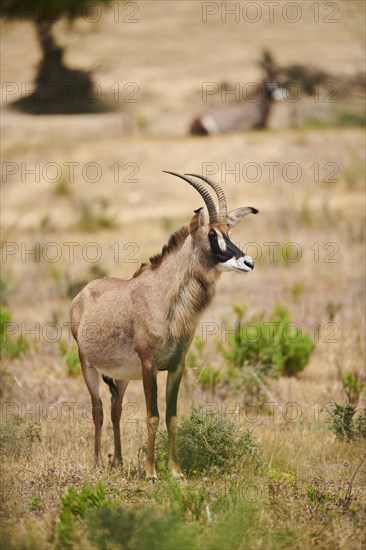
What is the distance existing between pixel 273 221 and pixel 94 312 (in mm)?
11098

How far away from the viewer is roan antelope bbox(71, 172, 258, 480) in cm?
671

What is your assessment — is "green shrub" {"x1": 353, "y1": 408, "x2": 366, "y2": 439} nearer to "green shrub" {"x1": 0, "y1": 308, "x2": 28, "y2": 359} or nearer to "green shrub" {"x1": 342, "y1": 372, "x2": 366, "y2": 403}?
"green shrub" {"x1": 342, "y1": 372, "x2": 366, "y2": 403}

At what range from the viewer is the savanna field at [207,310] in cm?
610

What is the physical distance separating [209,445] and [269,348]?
10.8ft

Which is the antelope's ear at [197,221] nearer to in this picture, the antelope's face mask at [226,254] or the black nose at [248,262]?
the antelope's face mask at [226,254]

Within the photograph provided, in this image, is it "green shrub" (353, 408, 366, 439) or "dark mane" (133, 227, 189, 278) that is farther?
"green shrub" (353, 408, 366, 439)

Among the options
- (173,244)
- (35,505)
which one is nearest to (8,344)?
(173,244)

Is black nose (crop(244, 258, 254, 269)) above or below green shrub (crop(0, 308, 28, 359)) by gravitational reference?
above

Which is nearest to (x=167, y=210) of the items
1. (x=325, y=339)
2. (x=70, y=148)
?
(x=70, y=148)

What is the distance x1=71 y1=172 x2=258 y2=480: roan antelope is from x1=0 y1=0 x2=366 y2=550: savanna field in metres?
0.63

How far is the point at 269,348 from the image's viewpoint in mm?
10398

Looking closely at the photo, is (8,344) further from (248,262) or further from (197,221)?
Result: (248,262)

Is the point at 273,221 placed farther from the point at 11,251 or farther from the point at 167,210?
the point at 11,251

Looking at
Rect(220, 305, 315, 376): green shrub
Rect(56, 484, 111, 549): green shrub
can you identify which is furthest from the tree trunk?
Rect(56, 484, 111, 549): green shrub
